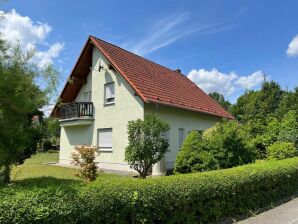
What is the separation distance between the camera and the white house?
1967cm

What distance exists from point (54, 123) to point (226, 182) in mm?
4290

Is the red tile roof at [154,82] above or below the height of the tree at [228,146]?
above

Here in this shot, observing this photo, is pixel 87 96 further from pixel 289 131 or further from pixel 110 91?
pixel 289 131

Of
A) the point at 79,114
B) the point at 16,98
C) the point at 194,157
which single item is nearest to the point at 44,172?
the point at 79,114

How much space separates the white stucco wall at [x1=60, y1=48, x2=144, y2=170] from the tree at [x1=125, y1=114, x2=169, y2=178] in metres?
5.44

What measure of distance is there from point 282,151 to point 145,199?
35.7 feet

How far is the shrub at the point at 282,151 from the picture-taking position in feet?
47.6

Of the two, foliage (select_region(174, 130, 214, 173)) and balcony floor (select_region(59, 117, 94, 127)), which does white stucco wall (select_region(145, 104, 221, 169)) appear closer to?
balcony floor (select_region(59, 117, 94, 127))

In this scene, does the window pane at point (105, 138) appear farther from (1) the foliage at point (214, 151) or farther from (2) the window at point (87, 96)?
(1) the foliage at point (214, 151)

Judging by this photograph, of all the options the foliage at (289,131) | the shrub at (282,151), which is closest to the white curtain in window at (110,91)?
the foliage at (289,131)

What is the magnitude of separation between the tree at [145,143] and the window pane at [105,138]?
7675 mm

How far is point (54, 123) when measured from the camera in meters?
6.44

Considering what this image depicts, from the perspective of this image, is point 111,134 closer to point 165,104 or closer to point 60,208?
point 165,104

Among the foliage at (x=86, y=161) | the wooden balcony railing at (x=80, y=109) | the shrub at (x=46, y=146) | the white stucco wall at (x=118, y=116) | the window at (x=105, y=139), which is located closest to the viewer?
the foliage at (x=86, y=161)
